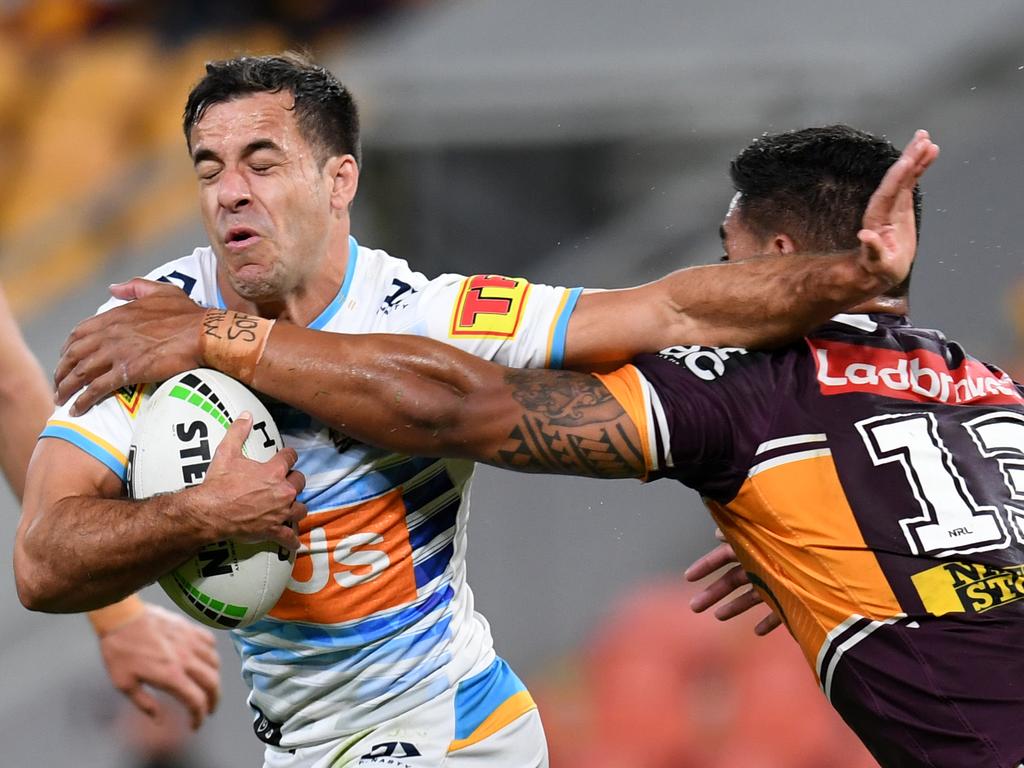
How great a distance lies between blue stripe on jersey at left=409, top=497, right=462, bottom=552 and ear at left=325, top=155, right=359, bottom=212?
701 mm

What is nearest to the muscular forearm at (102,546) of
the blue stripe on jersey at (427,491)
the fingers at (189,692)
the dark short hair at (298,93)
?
the blue stripe on jersey at (427,491)

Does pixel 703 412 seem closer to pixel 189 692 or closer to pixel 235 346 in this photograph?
pixel 235 346

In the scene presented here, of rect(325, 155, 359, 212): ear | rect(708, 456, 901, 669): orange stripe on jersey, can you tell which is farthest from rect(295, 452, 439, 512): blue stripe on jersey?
rect(708, 456, 901, 669): orange stripe on jersey

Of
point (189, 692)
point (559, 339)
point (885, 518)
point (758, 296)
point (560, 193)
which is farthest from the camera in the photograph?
point (560, 193)

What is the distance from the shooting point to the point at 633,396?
2709 mm

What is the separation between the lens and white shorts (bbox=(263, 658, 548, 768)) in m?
2.99

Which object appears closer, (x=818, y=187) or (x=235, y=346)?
(x=235, y=346)

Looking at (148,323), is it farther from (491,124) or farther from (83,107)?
(83,107)

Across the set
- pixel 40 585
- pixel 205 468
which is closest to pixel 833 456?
pixel 205 468

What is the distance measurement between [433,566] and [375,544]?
6.5 inches

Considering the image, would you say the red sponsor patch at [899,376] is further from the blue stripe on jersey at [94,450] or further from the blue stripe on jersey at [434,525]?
the blue stripe on jersey at [94,450]

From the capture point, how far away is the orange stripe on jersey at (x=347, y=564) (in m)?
2.93

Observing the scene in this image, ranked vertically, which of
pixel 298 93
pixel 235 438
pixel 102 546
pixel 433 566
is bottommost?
pixel 433 566

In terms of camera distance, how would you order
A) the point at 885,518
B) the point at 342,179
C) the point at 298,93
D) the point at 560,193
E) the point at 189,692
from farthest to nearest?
1. the point at 560,193
2. the point at 189,692
3. the point at 342,179
4. the point at 298,93
5. the point at 885,518
